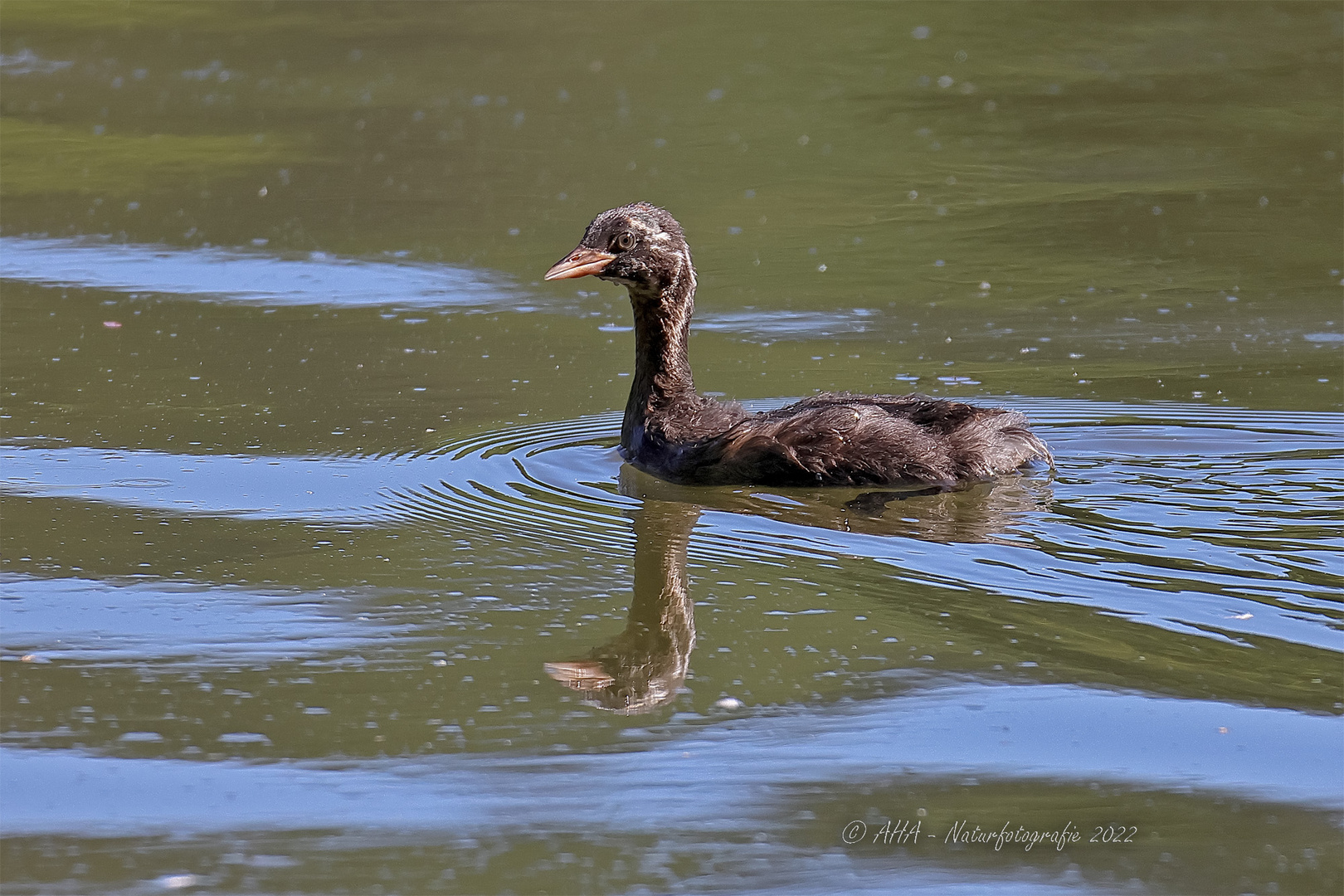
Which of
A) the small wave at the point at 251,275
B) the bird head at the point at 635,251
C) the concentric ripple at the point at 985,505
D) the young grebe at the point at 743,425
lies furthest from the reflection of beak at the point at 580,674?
the small wave at the point at 251,275

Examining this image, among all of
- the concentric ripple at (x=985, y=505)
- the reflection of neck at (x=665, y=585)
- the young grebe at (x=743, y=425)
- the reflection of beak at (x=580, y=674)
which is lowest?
the reflection of beak at (x=580, y=674)

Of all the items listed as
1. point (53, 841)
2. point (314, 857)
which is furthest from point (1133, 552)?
point (53, 841)

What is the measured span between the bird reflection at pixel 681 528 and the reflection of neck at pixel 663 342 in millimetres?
379

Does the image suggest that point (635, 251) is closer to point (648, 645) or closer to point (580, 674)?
point (648, 645)

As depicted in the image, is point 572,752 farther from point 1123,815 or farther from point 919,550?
point 919,550

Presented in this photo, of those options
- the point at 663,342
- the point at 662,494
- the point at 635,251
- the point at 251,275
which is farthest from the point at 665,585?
the point at 251,275

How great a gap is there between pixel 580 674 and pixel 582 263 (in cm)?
292

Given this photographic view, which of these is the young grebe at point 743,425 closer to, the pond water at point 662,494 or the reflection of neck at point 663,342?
the reflection of neck at point 663,342

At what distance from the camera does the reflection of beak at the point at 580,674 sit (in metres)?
5.54

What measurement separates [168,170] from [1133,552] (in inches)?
375

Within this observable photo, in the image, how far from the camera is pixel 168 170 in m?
13.9

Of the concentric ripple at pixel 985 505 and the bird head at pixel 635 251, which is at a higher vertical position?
the bird head at pixel 635 251

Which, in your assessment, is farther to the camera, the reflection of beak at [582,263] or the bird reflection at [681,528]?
the reflection of beak at [582,263]

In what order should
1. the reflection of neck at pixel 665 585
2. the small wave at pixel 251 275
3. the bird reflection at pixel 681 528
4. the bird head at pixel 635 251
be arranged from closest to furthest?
the bird reflection at pixel 681 528
the reflection of neck at pixel 665 585
the bird head at pixel 635 251
the small wave at pixel 251 275
